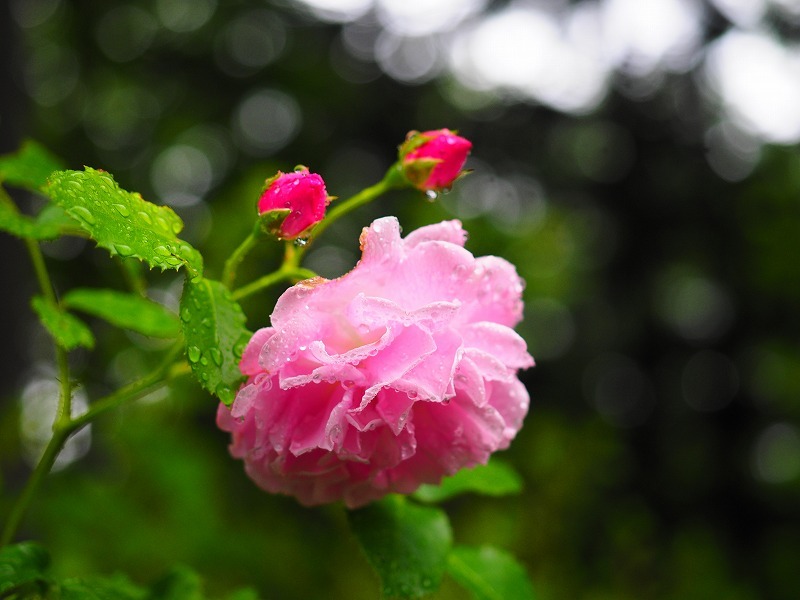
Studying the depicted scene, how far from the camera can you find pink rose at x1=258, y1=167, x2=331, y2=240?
545mm

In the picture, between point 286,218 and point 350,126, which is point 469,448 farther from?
point 350,126

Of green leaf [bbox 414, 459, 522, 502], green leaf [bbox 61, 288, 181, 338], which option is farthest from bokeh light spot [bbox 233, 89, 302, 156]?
green leaf [bbox 414, 459, 522, 502]

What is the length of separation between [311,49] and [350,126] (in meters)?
0.54

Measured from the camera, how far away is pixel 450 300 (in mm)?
553

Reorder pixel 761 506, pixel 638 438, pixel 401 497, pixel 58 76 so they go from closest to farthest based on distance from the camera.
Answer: pixel 401 497 → pixel 58 76 → pixel 761 506 → pixel 638 438

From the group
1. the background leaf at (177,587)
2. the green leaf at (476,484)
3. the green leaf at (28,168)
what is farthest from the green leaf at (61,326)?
the green leaf at (476,484)

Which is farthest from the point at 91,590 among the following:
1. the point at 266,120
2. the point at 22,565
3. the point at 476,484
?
the point at 266,120

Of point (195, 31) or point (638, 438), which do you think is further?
point (638, 438)

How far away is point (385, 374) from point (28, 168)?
1.55ft

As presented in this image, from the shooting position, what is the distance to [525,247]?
2.27 m

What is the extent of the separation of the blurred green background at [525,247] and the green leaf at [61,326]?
1.02 meters

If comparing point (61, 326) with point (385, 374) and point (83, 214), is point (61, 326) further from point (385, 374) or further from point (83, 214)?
point (385, 374)

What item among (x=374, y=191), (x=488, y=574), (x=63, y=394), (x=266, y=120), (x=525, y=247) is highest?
(x=374, y=191)

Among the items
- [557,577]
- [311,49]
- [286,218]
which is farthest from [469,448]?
[311,49]
